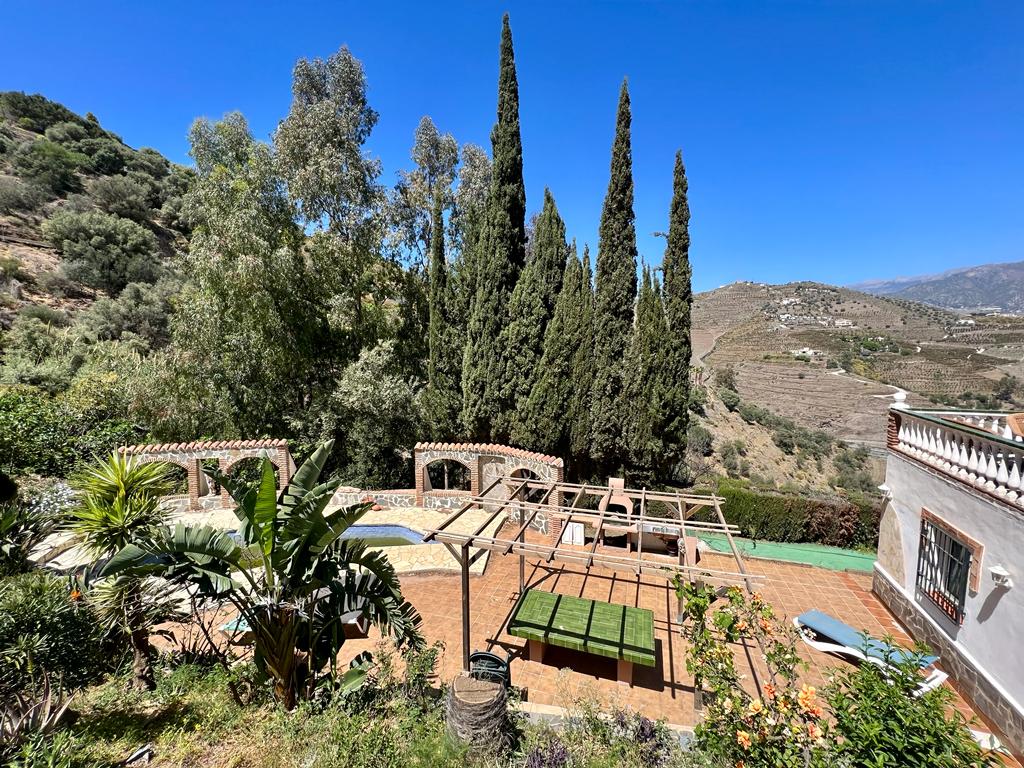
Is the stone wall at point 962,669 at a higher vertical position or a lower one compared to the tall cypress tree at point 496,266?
lower

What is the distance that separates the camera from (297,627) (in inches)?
202

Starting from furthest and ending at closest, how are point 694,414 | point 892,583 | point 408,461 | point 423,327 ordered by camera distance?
point 694,414 → point 423,327 → point 408,461 → point 892,583

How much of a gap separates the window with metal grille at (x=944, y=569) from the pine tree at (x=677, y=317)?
311 inches

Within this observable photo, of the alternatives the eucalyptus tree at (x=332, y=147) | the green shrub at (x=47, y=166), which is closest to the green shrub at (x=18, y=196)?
the green shrub at (x=47, y=166)

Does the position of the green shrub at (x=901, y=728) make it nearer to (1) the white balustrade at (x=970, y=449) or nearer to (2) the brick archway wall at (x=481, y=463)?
(1) the white balustrade at (x=970, y=449)

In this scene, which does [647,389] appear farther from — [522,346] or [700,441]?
[700,441]

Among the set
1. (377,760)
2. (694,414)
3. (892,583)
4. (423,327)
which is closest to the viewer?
(377,760)

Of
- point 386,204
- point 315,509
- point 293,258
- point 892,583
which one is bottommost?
point 892,583

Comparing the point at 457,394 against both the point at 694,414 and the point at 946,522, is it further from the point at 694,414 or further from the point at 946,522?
the point at 694,414

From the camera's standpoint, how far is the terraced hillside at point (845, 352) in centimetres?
4072

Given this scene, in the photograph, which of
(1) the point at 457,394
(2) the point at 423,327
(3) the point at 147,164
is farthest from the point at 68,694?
(3) the point at 147,164

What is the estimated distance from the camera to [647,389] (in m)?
15.5

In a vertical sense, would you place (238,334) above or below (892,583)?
above

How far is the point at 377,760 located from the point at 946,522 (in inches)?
366
